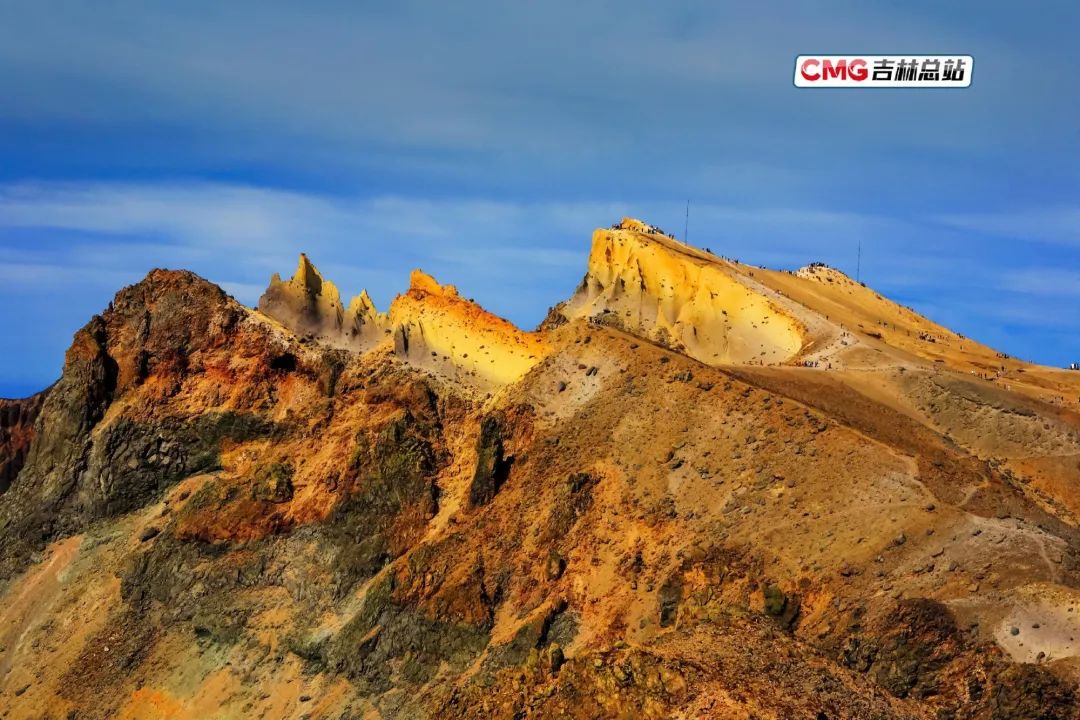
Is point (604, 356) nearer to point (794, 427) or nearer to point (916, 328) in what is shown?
point (794, 427)

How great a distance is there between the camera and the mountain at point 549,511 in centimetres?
4131

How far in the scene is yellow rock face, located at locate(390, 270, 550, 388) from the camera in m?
72.1

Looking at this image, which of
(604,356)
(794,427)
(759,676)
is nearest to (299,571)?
(604,356)

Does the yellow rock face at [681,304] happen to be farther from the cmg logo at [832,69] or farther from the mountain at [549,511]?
the cmg logo at [832,69]

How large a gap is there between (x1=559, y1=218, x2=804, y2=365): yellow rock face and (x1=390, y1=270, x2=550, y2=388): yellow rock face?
11.7m

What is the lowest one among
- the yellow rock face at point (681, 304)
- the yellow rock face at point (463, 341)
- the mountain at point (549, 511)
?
the mountain at point (549, 511)

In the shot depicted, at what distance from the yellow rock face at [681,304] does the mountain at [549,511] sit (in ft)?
0.83

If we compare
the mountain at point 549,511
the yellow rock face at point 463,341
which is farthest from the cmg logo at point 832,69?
the yellow rock face at point 463,341

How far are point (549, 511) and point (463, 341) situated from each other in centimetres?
1740

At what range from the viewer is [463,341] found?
2911 inches

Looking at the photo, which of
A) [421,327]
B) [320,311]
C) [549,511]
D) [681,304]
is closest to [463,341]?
[421,327]

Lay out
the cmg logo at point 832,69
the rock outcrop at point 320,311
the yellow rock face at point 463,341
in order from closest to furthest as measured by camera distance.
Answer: the cmg logo at point 832,69
the yellow rock face at point 463,341
the rock outcrop at point 320,311

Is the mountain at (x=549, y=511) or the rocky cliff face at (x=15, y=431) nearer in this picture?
the mountain at (x=549, y=511)

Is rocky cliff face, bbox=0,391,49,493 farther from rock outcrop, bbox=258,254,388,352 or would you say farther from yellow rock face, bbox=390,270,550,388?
yellow rock face, bbox=390,270,550,388
